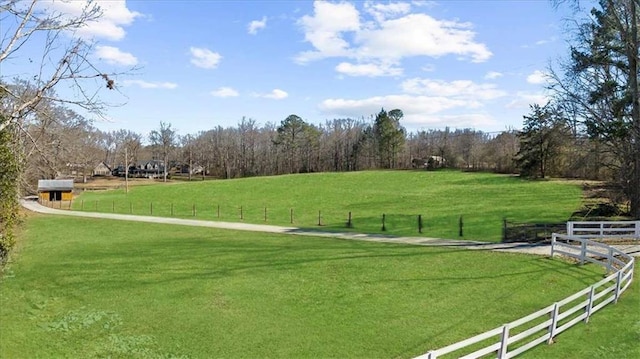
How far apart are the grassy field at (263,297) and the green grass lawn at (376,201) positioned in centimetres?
907

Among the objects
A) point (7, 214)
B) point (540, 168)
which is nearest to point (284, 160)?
point (540, 168)

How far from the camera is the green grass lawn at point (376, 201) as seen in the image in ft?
113

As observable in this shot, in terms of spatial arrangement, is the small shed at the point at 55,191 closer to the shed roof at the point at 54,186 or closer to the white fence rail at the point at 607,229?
the shed roof at the point at 54,186

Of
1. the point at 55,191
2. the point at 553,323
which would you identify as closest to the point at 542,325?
the point at 553,323

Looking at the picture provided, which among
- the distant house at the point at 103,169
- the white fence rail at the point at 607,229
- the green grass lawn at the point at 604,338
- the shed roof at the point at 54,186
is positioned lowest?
the green grass lawn at the point at 604,338

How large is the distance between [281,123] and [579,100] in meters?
84.1

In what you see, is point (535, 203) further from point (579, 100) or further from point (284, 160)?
point (284, 160)

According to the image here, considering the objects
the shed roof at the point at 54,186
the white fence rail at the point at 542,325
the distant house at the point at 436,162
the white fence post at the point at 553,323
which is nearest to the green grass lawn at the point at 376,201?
the shed roof at the point at 54,186

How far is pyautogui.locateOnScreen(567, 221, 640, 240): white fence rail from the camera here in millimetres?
23062

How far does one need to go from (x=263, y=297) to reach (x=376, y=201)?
3531cm

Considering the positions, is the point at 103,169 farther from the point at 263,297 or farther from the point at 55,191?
the point at 263,297

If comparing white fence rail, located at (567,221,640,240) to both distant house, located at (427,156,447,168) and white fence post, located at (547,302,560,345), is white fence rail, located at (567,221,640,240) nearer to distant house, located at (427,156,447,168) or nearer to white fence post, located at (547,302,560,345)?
white fence post, located at (547,302,560,345)

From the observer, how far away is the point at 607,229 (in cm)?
2336

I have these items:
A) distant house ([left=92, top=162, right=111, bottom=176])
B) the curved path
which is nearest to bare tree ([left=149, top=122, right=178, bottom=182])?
distant house ([left=92, top=162, right=111, bottom=176])
